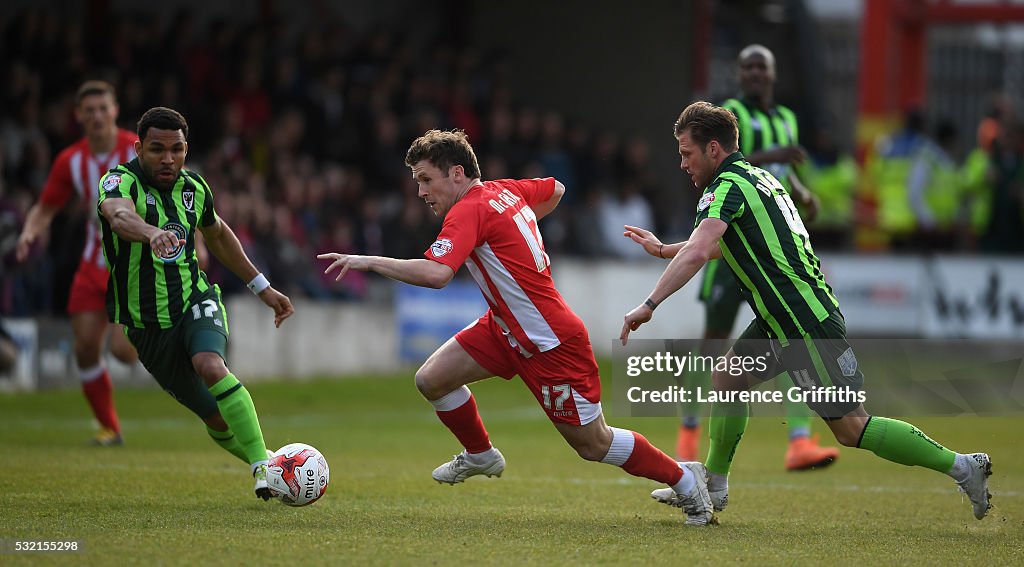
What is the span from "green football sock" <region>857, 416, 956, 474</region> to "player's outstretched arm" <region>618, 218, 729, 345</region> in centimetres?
119

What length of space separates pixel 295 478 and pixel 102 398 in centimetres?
382

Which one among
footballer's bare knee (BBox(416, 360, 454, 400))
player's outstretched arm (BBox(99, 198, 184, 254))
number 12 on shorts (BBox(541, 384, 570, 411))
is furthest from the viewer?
footballer's bare knee (BBox(416, 360, 454, 400))

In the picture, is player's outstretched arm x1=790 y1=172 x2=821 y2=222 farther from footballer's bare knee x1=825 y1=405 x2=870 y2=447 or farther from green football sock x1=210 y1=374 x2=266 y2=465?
green football sock x1=210 y1=374 x2=266 y2=465

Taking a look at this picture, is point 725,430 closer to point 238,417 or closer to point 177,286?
point 238,417

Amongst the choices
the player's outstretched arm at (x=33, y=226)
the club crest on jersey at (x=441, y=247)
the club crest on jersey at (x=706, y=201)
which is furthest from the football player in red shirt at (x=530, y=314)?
the player's outstretched arm at (x=33, y=226)

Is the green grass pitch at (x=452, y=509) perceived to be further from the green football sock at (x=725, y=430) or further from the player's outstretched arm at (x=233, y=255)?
the player's outstretched arm at (x=233, y=255)

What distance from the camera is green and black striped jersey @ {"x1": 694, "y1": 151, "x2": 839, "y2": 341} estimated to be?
6828 mm

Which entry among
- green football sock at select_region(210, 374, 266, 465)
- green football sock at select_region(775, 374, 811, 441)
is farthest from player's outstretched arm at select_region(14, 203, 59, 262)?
green football sock at select_region(775, 374, 811, 441)

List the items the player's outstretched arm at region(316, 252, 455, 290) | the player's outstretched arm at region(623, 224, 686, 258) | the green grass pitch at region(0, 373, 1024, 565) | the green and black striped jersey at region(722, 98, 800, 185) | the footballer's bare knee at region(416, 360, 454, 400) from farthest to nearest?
the green and black striped jersey at region(722, 98, 800, 185) → the footballer's bare knee at region(416, 360, 454, 400) → the player's outstretched arm at region(623, 224, 686, 258) → the player's outstretched arm at region(316, 252, 455, 290) → the green grass pitch at region(0, 373, 1024, 565)

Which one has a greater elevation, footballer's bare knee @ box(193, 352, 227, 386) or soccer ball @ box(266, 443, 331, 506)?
footballer's bare knee @ box(193, 352, 227, 386)

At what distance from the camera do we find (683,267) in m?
6.55

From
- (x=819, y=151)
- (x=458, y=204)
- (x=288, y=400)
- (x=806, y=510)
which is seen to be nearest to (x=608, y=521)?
(x=806, y=510)

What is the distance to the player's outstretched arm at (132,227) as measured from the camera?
21.6ft

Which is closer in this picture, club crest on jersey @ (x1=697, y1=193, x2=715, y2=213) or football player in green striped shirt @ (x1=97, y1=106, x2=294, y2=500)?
club crest on jersey @ (x1=697, y1=193, x2=715, y2=213)
